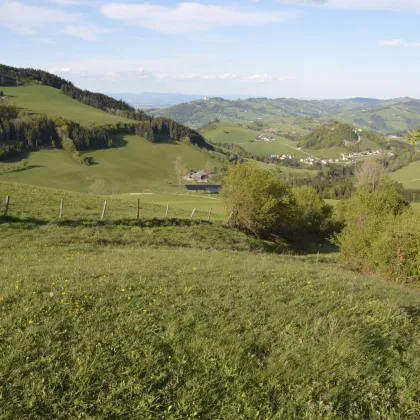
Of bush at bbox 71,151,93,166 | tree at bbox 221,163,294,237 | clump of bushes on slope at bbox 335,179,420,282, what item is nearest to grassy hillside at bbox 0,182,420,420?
clump of bushes on slope at bbox 335,179,420,282

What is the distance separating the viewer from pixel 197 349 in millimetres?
6961

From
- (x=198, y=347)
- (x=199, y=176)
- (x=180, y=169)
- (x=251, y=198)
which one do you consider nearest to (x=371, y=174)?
(x=180, y=169)

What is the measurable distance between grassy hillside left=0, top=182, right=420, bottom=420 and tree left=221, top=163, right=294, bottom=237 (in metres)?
27.5

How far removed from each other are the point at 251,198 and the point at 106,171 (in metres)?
138

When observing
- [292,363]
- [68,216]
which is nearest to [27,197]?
[68,216]

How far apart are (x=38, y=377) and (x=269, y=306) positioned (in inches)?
237

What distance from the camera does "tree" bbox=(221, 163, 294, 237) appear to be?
129 ft

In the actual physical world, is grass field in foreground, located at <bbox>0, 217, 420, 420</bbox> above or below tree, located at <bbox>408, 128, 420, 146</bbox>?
below

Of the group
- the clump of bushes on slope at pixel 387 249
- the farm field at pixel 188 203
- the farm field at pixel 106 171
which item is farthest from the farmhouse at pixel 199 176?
the clump of bushes on slope at pixel 387 249

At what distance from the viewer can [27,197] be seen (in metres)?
32.0

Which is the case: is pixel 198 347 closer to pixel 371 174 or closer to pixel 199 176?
pixel 371 174

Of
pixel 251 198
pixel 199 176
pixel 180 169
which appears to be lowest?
pixel 199 176

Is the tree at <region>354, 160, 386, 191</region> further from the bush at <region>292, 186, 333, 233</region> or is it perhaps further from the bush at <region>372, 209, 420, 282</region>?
the bush at <region>372, 209, 420, 282</region>

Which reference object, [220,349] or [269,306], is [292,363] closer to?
[220,349]
